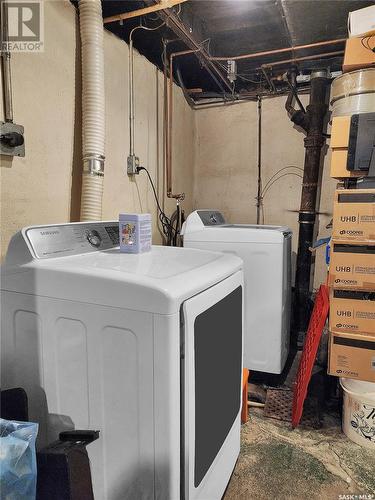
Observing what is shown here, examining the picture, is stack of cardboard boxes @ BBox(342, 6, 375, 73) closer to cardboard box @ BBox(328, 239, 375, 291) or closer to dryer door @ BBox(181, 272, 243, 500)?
cardboard box @ BBox(328, 239, 375, 291)

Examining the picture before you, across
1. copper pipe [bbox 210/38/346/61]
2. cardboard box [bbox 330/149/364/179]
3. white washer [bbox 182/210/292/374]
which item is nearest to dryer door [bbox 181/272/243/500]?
white washer [bbox 182/210/292/374]

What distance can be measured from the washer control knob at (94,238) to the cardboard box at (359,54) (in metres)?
2.02

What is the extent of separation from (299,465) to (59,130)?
2.10m

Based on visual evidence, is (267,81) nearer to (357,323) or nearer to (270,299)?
(270,299)

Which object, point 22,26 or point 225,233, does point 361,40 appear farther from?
point 22,26

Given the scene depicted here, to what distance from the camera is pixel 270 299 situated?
7.25ft

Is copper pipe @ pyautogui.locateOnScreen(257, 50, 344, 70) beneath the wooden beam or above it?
above

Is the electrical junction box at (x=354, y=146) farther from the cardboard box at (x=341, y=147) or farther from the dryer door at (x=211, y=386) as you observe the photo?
the dryer door at (x=211, y=386)

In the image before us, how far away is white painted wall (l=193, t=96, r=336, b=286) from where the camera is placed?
10.3ft

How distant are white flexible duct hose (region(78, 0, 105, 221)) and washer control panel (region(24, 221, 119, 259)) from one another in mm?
256

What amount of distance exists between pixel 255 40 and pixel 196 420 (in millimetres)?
2662

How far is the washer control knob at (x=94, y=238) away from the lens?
1.33m

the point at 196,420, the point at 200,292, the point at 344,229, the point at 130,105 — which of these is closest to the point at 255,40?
the point at 130,105

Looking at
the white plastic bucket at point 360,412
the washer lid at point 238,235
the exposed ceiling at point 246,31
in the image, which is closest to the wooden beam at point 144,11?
the exposed ceiling at point 246,31
